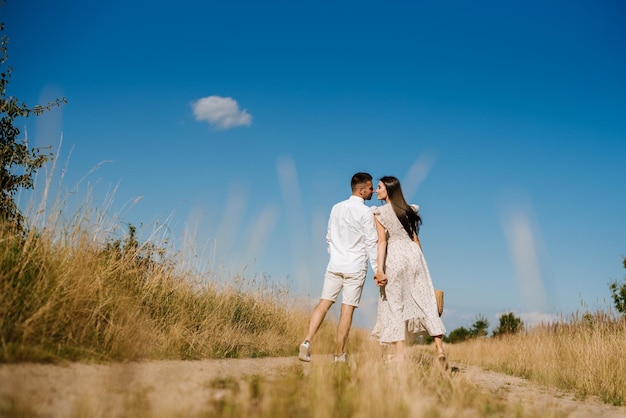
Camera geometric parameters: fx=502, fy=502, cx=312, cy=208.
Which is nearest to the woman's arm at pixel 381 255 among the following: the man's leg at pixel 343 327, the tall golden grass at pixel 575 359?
the man's leg at pixel 343 327

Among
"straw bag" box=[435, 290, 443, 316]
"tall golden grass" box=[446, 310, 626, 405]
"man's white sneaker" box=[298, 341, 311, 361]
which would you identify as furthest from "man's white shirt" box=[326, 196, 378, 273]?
"tall golden grass" box=[446, 310, 626, 405]

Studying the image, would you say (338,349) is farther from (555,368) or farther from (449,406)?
(555,368)

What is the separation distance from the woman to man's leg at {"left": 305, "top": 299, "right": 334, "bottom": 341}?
814 mm

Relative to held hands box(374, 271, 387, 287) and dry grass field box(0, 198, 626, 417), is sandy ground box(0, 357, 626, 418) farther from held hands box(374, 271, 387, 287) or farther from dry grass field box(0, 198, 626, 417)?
held hands box(374, 271, 387, 287)

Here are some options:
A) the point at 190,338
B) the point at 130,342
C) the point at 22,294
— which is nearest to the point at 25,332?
the point at 22,294

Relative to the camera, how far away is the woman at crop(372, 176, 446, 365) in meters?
7.16

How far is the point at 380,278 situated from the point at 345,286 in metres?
0.57

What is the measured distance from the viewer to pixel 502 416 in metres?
4.22

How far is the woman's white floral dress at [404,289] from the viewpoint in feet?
23.5

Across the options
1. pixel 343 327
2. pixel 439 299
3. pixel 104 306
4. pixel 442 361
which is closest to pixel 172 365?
pixel 104 306

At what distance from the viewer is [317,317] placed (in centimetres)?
726

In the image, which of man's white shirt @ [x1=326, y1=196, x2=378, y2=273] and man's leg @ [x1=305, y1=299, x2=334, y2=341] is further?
man's white shirt @ [x1=326, y1=196, x2=378, y2=273]

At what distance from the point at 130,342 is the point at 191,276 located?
304 centimetres

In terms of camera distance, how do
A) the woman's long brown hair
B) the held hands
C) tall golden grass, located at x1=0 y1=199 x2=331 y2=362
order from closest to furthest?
tall golden grass, located at x1=0 y1=199 x2=331 y2=362
the held hands
the woman's long brown hair
